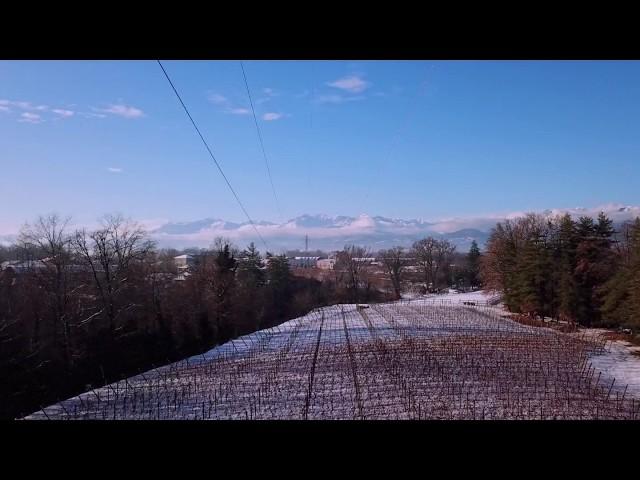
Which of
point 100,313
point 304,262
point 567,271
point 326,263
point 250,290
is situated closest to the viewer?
point 100,313

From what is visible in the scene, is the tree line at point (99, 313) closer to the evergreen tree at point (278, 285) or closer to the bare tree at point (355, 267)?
the evergreen tree at point (278, 285)

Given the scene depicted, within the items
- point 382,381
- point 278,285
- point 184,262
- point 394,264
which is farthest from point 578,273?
point 184,262

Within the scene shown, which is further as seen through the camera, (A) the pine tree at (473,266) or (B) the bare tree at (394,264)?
(A) the pine tree at (473,266)

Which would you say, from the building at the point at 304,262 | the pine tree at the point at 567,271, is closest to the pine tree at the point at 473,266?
the pine tree at the point at 567,271

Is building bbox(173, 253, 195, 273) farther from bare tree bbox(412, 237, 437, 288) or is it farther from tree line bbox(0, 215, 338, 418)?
bare tree bbox(412, 237, 437, 288)

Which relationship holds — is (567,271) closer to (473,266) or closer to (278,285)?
(473,266)

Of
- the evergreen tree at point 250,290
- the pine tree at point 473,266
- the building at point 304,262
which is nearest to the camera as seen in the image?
the evergreen tree at point 250,290
